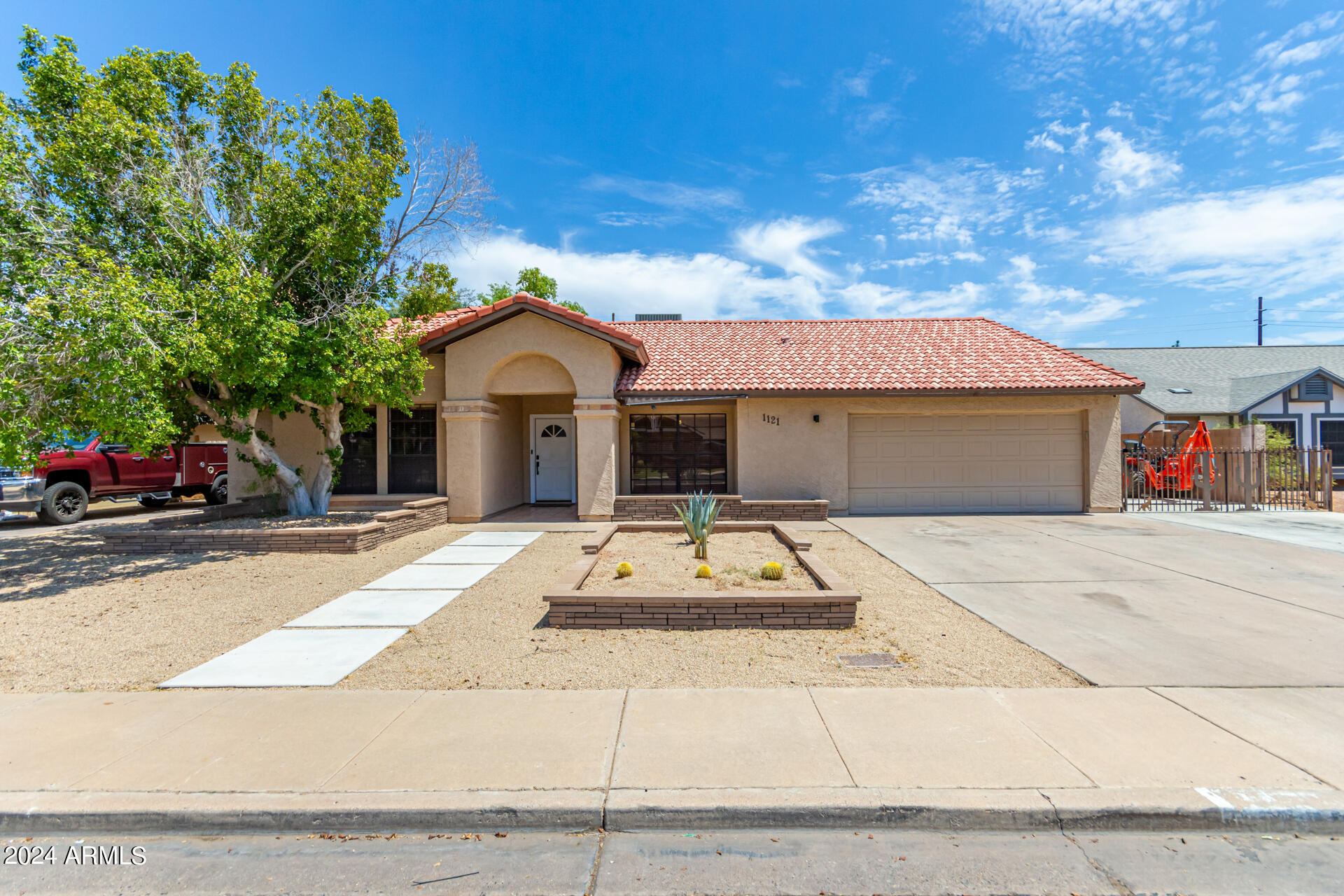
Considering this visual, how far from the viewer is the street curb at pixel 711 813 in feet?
9.96

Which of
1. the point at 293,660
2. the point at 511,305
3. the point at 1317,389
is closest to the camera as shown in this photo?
the point at 293,660

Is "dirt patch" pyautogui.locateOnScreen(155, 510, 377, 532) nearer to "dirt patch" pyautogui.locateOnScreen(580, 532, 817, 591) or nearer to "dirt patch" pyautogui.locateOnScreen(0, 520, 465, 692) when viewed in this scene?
"dirt patch" pyautogui.locateOnScreen(0, 520, 465, 692)

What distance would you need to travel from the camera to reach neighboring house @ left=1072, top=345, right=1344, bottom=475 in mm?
23047

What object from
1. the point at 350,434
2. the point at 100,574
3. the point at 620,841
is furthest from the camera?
the point at 350,434

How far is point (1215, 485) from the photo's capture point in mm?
15922

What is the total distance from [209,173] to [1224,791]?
582 inches

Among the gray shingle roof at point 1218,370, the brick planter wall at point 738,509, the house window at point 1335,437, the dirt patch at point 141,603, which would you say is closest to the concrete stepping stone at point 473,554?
the dirt patch at point 141,603

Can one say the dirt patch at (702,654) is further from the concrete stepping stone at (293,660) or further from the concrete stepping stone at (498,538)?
the concrete stepping stone at (498,538)

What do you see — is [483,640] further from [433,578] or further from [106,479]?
[106,479]

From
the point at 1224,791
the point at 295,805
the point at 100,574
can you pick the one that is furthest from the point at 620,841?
the point at 100,574

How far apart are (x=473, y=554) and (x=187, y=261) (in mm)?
6569

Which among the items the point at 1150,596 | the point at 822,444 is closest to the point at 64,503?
the point at 822,444

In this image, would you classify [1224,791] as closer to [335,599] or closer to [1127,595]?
A: [1127,595]

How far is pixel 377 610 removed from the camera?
261 inches
